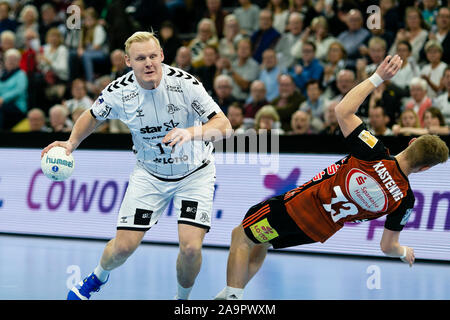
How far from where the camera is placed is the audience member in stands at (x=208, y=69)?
13148 millimetres

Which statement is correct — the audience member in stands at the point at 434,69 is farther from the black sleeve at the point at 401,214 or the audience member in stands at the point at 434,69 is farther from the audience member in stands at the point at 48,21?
the audience member in stands at the point at 48,21

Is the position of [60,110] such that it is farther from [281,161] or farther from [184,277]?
[184,277]

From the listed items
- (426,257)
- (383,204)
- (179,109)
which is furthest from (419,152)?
(426,257)

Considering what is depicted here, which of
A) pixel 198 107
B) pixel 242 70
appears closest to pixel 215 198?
pixel 242 70

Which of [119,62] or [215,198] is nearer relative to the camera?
[215,198]

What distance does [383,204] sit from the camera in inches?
235

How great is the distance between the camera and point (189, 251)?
641cm

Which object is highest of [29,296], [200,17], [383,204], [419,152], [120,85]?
[200,17]

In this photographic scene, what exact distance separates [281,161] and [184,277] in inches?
155

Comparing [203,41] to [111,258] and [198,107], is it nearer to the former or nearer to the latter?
[198,107]

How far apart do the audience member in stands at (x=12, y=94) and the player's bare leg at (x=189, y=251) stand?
8644 mm

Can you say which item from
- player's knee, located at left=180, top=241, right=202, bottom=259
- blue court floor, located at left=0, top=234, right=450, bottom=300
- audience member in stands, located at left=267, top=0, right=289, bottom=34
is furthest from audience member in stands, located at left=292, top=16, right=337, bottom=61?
player's knee, located at left=180, top=241, right=202, bottom=259

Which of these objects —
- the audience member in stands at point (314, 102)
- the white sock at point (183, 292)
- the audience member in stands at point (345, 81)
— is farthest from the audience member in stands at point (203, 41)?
the white sock at point (183, 292)

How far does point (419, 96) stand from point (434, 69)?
0.79 metres
